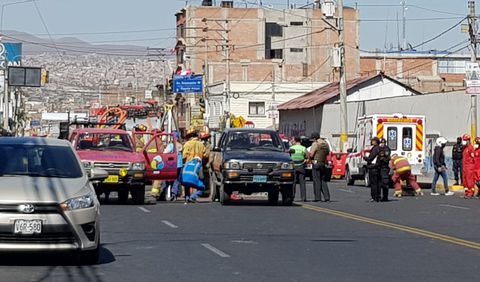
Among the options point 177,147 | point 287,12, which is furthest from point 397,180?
point 287,12

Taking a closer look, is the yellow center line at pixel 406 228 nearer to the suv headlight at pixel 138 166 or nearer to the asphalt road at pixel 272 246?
the asphalt road at pixel 272 246

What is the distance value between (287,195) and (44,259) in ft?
42.6

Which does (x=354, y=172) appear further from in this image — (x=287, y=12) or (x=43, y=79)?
(x=287, y=12)

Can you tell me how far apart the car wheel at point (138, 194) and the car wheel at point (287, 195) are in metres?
3.55

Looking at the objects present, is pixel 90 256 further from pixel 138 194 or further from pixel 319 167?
pixel 319 167

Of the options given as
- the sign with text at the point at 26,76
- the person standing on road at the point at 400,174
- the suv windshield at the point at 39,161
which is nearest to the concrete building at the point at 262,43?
the sign with text at the point at 26,76

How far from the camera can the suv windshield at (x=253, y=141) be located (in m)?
26.9

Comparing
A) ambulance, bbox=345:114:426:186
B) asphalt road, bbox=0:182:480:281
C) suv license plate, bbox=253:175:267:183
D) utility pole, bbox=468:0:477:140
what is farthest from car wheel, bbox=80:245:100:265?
ambulance, bbox=345:114:426:186

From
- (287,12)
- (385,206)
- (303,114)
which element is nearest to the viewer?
(385,206)

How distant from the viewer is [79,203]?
13.1 meters

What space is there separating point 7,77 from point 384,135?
95.0 feet

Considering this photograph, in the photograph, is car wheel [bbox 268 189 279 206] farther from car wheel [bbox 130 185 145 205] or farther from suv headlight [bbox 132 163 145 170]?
suv headlight [bbox 132 163 145 170]

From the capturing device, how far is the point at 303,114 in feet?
243

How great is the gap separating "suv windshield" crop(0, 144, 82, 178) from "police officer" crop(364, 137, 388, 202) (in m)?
15.6
